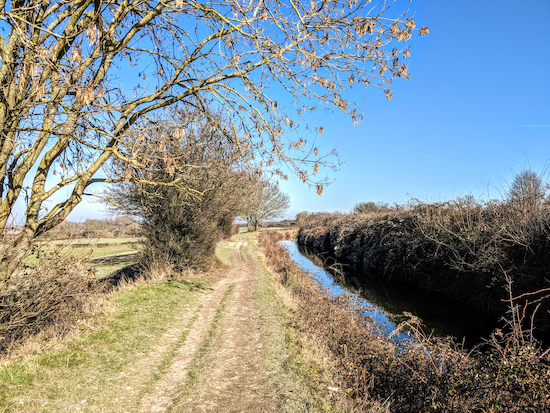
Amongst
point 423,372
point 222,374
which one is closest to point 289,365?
point 222,374

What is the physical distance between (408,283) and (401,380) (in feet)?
41.3

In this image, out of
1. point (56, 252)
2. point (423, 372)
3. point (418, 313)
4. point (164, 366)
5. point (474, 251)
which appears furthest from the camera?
point (474, 251)

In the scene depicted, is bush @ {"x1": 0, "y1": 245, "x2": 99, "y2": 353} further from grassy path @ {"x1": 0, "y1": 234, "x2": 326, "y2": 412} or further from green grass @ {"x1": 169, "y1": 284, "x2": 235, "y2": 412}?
green grass @ {"x1": 169, "y1": 284, "x2": 235, "y2": 412}

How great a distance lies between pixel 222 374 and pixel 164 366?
1.16 m

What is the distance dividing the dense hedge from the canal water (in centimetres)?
81

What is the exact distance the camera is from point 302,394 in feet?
15.8

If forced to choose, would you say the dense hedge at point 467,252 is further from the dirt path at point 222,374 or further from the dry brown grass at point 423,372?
the dirt path at point 222,374

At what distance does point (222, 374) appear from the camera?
554 cm

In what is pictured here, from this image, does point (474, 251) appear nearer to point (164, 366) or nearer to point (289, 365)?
point (289, 365)

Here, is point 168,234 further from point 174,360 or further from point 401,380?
point 401,380

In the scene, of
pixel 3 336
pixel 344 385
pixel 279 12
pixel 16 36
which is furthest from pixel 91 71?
pixel 344 385

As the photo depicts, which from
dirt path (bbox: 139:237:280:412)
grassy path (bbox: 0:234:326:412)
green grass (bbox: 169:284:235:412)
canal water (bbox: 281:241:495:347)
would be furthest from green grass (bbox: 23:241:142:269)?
canal water (bbox: 281:241:495:347)

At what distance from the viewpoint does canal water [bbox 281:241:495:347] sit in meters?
8.94

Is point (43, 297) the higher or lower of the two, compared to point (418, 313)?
higher
